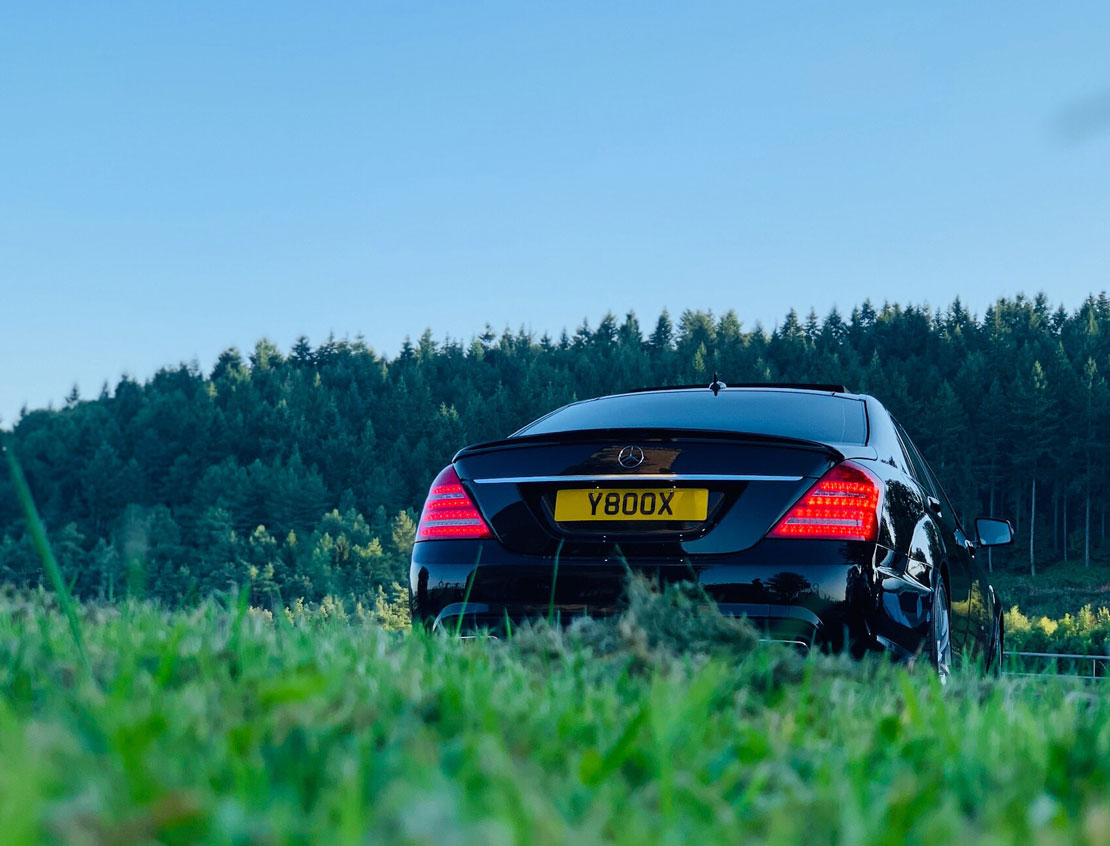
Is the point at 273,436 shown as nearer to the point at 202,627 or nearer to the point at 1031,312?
the point at 1031,312

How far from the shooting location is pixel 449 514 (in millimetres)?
4375

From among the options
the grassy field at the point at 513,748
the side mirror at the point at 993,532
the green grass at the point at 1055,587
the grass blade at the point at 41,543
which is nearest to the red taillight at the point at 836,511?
the grassy field at the point at 513,748

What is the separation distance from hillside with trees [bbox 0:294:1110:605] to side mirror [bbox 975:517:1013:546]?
8096 centimetres

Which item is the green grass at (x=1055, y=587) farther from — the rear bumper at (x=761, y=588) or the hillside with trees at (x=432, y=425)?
the rear bumper at (x=761, y=588)

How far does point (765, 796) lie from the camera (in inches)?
63.7

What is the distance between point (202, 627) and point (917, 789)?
79.7 inches

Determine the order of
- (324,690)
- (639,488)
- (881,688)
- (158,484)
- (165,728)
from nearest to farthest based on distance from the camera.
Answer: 1. (165,728)
2. (324,690)
3. (881,688)
4. (639,488)
5. (158,484)

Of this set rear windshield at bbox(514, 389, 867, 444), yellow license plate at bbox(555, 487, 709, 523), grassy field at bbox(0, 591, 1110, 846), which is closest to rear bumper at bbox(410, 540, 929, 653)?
yellow license plate at bbox(555, 487, 709, 523)

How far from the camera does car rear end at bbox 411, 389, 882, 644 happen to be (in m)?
3.77

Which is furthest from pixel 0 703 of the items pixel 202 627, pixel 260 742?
pixel 202 627

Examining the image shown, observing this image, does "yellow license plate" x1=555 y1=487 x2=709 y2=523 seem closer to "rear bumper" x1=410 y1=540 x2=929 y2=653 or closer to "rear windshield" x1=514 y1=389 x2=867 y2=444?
"rear bumper" x1=410 y1=540 x2=929 y2=653

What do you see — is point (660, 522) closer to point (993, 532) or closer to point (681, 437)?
point (681, 437)

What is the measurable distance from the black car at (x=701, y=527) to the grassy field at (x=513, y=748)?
0.80m

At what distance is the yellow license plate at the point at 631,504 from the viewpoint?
3.91m
